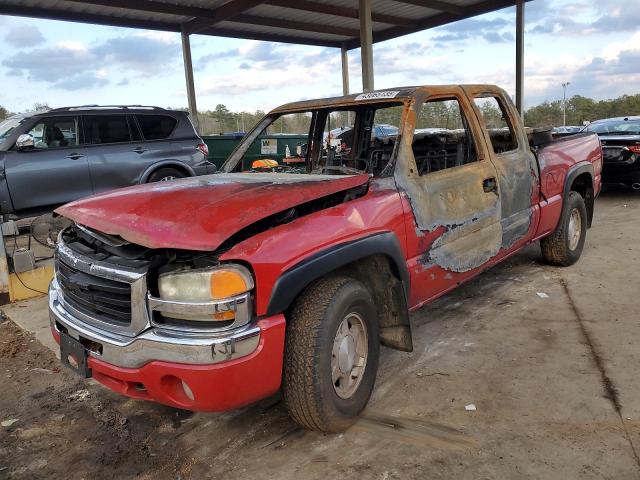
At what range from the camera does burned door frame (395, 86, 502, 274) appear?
3.26m

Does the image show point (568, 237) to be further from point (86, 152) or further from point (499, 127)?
point (86, 152)

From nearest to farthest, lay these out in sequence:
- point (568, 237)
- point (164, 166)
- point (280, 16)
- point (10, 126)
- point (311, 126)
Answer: point (311, 126), point (568, 237), point (10, 126), point (164, 166), point (280, 16)

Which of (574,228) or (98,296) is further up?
(98,296)

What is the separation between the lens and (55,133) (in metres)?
7.65

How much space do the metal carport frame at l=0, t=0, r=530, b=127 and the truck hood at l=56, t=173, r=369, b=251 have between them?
33.8 ft

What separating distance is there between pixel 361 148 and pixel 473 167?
1.00 m

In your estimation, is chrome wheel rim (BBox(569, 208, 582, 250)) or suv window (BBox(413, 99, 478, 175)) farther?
chrome wheel rim (BBox(569, 208, 582, 250))

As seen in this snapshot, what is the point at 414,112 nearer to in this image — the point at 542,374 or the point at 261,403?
the point at 542,374

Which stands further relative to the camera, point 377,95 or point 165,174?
point 165,174

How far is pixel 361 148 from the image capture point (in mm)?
4371

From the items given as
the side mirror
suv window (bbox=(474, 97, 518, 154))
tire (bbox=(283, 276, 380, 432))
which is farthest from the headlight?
the side mirror

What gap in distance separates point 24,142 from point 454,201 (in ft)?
20.6

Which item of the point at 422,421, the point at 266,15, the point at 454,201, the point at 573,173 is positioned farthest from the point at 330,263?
the point at 266,15

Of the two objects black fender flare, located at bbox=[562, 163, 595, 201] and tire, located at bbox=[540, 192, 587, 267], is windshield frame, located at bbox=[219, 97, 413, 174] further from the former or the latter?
tire, located at bbox=[540, 192, 587, 267]
